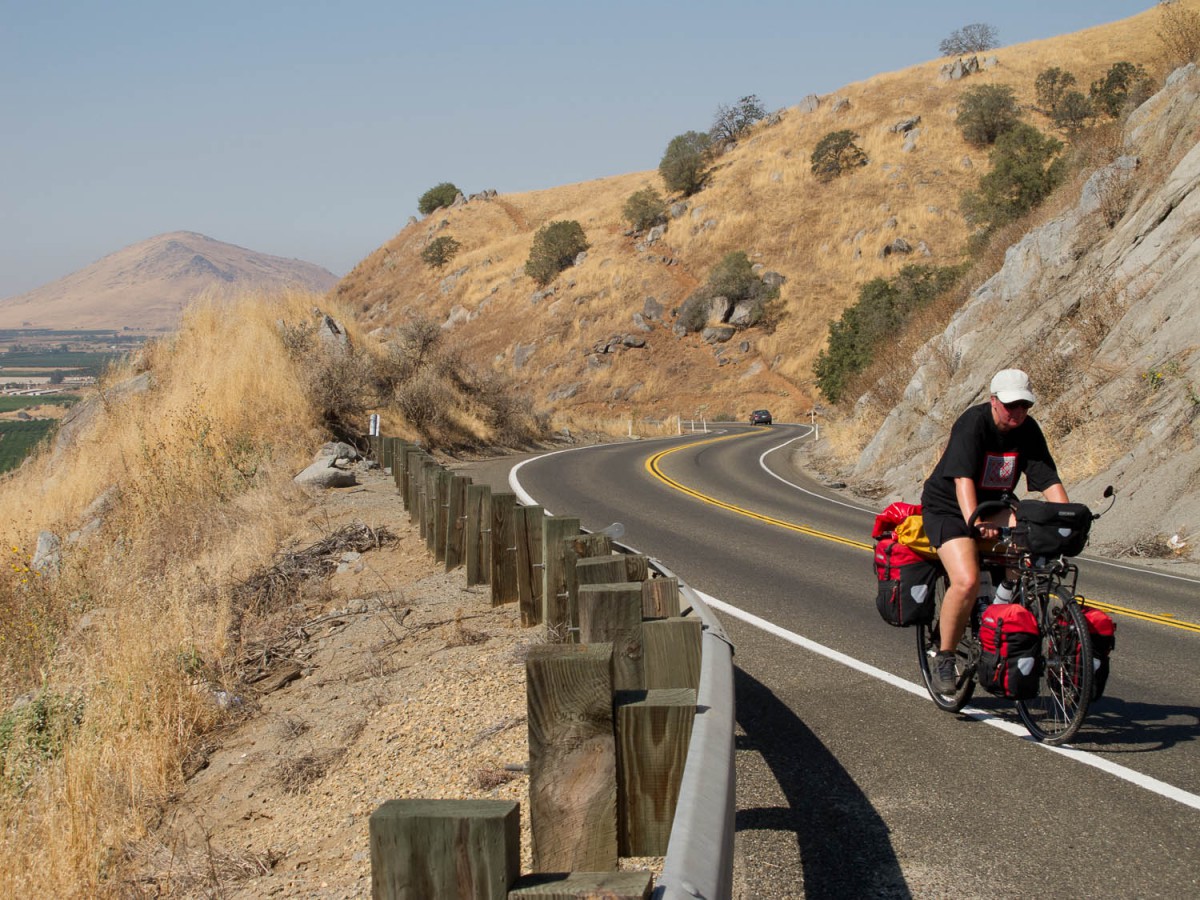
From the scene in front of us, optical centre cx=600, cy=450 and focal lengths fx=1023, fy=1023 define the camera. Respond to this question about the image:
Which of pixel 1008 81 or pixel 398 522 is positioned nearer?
pixel 398 522

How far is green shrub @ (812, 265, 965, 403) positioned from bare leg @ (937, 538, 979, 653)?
2811cm

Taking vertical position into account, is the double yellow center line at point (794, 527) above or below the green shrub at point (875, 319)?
below

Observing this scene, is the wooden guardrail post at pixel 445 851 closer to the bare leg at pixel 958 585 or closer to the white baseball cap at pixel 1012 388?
the bare leg at pixel 958 585

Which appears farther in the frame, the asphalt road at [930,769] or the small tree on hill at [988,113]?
the small tree on hill at [988,113]

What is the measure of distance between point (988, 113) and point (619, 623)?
236 ft

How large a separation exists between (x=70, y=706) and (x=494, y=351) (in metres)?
64.6

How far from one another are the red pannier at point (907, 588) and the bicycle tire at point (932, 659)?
0.11 meters

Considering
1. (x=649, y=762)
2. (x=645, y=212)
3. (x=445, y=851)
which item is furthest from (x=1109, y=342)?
(x=645, y=212)

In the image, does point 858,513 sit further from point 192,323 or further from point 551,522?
point 192,323

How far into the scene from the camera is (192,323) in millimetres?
24625

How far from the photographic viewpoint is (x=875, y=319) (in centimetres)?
3853

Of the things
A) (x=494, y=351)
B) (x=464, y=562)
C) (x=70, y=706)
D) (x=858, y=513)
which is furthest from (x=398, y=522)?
(x=494, y=351)

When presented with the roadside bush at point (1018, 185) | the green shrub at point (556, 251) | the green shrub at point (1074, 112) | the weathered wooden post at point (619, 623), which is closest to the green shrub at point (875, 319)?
the roadside bush at point (1018, 185)

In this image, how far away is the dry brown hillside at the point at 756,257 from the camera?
200ft
